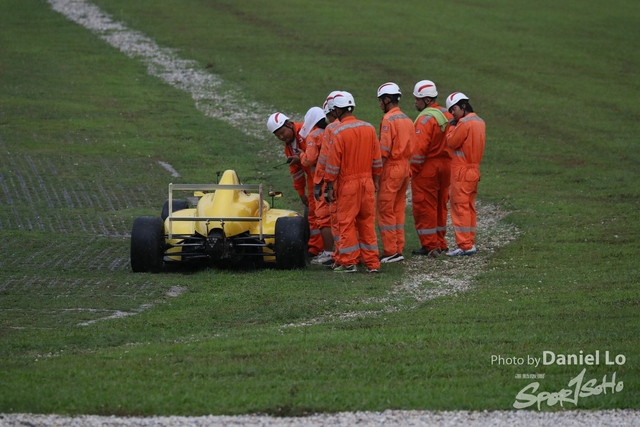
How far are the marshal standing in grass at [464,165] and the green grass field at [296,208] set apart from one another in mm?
483

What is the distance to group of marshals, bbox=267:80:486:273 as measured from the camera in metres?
13.1

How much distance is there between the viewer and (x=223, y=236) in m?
12.8

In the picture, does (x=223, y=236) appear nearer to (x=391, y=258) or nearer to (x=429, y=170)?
(x=391, y=258)

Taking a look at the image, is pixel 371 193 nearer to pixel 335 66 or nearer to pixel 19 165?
pixel 19 165

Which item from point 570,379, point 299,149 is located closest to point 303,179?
point 299,149

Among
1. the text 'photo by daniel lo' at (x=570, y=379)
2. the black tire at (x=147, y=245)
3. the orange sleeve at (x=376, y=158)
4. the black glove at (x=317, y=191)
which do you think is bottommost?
the black tire at (x=147, y=245)

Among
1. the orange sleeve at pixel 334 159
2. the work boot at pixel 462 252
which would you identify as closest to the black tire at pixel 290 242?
the orange sleeve at pixel 334 159

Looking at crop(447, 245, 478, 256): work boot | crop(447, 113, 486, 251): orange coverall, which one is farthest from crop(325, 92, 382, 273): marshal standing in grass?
crop(447, 245, 478, 256): work boot

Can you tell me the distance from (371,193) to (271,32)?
86.3 ft

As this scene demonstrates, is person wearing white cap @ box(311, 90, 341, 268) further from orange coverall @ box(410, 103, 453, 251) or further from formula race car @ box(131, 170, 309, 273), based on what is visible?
orange coverall @ box(410, 103, 453, 251)

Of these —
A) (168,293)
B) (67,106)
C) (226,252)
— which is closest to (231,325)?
(168,293)

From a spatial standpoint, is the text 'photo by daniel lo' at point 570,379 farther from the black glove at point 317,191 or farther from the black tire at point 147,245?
the black tire at point 147,245

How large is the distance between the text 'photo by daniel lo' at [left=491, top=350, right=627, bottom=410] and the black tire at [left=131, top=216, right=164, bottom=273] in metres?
5.53

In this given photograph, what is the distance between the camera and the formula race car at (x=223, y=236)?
12.8 meters
